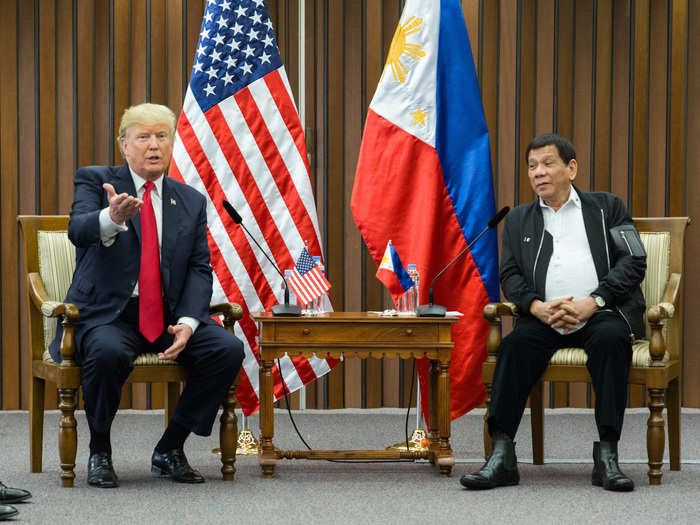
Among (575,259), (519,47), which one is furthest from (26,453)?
(519,47)

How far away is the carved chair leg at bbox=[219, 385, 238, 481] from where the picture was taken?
2.99 metres

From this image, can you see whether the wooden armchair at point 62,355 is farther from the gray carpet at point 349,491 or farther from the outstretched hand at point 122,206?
the outstretched hand at point 122,206

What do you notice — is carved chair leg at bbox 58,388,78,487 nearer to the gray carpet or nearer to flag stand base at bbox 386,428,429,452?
the gray carpet

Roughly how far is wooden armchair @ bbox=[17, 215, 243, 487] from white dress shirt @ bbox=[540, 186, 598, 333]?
118cm

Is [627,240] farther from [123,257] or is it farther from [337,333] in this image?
[123,257]

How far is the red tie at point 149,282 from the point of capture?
298cm

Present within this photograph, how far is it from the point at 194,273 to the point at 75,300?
0.42 m

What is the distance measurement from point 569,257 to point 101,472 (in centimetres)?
183

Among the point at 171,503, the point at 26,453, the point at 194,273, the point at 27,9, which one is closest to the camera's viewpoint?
the point at 171,503

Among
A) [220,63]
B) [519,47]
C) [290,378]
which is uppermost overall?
[519,47]

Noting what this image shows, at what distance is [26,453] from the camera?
3.48 meters

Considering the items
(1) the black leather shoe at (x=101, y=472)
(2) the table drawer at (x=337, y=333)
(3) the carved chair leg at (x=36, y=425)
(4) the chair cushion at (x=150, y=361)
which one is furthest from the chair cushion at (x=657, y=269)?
(3) the carved chair leg at (x=36, y=425)

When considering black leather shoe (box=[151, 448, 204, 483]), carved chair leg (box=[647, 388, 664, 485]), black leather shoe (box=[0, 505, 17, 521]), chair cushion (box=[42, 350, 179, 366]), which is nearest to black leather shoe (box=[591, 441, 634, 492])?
carved chair leg (box=[647, 388, 664, 485])

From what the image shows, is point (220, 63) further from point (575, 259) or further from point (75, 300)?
point (575, 259)
